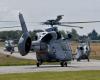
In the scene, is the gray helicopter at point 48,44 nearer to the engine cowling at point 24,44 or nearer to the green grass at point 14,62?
the engine cowling at point 24,44

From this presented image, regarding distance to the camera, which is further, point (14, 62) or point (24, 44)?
point (14, 62)

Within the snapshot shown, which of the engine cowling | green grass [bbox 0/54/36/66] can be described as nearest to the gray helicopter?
the engine cowling

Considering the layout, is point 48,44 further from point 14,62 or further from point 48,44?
point 14,62

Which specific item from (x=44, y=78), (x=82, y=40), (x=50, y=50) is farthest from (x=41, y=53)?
(x=82, y=40)

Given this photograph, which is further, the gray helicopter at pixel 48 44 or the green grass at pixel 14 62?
the green grass at pixel 14 62

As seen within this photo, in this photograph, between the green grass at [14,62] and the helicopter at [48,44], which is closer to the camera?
the helicopter at [48,44]

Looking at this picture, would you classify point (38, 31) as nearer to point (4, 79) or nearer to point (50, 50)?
point (50, 50)

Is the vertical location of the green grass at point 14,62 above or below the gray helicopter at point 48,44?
below

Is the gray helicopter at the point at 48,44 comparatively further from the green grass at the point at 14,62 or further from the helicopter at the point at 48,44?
the green grass at the point at 14,62

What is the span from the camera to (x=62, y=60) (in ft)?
154

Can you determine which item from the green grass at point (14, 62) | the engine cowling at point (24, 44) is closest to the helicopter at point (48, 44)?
the engine cowling at point (24, 44)

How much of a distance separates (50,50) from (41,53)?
3.38 feet

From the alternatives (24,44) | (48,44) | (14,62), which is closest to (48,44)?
(48,44)

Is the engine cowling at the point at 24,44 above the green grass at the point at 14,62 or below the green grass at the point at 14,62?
above
